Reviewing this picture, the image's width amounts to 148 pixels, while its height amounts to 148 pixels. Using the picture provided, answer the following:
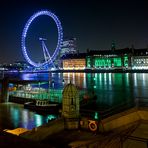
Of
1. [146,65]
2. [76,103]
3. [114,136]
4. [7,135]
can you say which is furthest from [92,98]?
[146,65]

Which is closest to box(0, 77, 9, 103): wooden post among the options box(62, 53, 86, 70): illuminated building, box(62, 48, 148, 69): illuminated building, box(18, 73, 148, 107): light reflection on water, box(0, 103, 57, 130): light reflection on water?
box(0, 103, 57, 130): light reflection on water

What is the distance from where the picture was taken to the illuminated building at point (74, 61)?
172 meters

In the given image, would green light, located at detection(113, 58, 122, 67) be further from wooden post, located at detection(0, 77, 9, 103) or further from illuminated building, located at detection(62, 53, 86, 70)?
wooden post, located at detection(0, 77, 9, 103)

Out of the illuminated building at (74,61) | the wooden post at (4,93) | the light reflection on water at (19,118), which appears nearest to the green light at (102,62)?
the illuminated building at (74,61)

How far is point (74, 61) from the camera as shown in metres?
174

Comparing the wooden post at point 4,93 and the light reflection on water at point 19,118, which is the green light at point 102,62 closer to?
the wooden post at point 4,93

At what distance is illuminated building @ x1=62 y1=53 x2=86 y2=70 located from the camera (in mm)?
172375

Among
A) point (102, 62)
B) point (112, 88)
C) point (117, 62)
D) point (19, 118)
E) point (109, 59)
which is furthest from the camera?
point (102, 62)

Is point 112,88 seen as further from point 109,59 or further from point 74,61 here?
point 74,61

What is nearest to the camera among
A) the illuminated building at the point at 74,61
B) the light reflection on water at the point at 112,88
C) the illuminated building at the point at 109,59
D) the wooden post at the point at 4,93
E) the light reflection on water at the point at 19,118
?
the light reflection on water at the point at 19,118

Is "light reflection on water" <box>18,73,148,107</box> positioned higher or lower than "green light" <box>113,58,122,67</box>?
lower

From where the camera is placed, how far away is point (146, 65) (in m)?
151

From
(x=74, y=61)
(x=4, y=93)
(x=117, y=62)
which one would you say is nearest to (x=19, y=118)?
(x=4, y=93)

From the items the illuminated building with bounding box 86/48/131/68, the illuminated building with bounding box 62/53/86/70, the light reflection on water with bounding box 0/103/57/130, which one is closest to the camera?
the light reflection on water with bounding box 0/103/57/130
